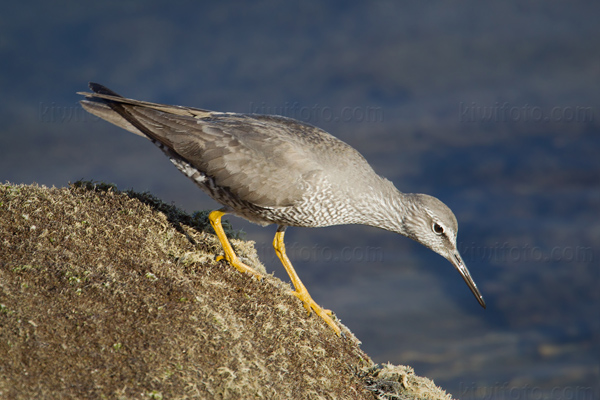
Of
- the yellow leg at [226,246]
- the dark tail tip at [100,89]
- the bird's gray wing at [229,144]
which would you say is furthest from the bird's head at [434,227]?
the dark tail tip at [100,89]

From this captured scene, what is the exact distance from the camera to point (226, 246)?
6219 millimetres

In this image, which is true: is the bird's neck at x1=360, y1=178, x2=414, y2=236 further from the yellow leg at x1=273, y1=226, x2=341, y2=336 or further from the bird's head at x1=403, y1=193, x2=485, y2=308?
the yellow leg at x1=273, y1=226, x2=341, y2=336

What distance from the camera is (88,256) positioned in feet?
16.5

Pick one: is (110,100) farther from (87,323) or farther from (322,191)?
(87,323)

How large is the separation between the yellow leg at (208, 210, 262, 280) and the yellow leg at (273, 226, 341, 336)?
0.60 meters

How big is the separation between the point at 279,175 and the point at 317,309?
5.43ft

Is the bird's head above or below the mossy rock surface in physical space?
above

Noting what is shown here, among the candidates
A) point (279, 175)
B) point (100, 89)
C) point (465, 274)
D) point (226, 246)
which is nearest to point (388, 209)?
point (465, 274)

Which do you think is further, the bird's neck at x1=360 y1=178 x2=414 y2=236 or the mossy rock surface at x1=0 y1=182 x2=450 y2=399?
the bird's neck at x1=360 y1=178 x2=414 y2=236

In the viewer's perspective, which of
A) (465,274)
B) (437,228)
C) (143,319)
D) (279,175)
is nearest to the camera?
(143,319)

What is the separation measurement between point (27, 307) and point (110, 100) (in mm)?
3576

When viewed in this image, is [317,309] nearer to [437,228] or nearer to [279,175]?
[279,175]

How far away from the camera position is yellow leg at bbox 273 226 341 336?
6199 millimetres

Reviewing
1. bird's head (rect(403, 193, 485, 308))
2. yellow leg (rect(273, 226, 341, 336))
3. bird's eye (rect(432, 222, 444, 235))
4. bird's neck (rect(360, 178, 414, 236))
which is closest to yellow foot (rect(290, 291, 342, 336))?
yellow leg (rect(273, 226, 341, 336))
